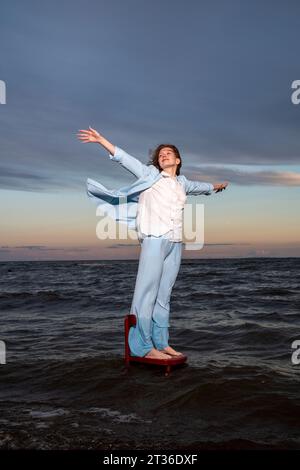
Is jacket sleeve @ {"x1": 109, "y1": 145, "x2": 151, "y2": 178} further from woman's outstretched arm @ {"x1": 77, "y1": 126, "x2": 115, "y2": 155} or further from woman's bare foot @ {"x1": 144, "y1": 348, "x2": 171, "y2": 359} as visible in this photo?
woman's bare foot @ {"x1": 144, "y1": 348, "x2": 171, "y2": 359}

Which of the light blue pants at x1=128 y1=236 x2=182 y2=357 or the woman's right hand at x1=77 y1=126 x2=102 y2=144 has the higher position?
the woman's right hand at x1=77 y1=126 x2=102 y2=144

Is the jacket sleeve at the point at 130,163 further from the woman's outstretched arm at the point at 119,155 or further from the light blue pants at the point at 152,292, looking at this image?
the light blue pants at the point at 152,292

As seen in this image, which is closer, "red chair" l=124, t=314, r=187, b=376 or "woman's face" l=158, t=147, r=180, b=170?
"red chair" l=124, t=314, r=187, b=376

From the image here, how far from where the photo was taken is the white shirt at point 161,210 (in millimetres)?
5246

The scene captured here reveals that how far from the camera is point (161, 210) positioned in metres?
5.29

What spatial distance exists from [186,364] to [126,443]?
92.5 inches

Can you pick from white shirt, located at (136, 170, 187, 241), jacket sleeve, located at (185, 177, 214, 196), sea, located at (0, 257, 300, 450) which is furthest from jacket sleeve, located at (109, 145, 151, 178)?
sea, located at (0, 257, 300, 450)

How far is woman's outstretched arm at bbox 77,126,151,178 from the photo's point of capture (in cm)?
488

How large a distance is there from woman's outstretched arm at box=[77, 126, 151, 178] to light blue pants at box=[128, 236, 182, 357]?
76 centimetres

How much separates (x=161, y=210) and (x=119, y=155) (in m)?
0.79

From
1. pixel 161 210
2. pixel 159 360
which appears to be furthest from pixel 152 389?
pixel 161 210

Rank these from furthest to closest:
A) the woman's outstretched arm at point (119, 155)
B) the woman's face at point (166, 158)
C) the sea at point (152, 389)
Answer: the woman's face at point (166, 158) < the woman's outstretched arm at point (119, 155) < the sea at point (152, 389)

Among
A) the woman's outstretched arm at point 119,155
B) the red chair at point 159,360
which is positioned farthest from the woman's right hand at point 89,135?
the red chair at point 159,360

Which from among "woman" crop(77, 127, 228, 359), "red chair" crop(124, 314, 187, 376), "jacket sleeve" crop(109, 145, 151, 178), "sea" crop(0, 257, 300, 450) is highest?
"jacket sleeve" crop(109, 145, 151, 178)
